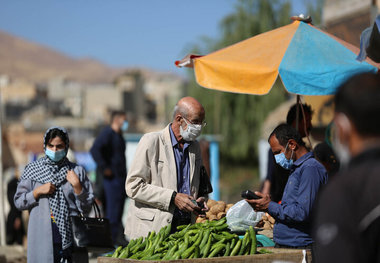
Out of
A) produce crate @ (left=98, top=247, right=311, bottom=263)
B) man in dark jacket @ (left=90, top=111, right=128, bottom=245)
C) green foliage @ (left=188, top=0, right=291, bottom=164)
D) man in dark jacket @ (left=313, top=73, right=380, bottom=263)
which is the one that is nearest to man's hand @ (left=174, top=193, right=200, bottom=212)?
produce crate @ (left=98, top=247, right=311, bottom=263)

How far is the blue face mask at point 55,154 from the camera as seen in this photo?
5141 millimetres

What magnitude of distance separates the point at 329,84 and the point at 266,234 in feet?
4.71

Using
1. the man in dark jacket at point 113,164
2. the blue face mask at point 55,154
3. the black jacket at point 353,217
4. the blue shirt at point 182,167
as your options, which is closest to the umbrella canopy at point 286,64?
the blue shirt at point 182,167

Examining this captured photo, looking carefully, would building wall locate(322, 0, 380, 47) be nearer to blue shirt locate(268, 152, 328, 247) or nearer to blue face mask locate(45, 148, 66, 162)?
blue shirt locate(268, 152, 328, 247)

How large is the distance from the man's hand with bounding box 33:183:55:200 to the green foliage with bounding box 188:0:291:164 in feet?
71.4

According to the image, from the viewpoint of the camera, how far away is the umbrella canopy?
512 cm

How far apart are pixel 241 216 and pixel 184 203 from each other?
1.78ft

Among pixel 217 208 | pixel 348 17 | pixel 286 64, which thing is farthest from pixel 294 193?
pixel 348 17

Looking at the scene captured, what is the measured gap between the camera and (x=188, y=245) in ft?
14.4

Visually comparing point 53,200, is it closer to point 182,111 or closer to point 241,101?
point 182,111

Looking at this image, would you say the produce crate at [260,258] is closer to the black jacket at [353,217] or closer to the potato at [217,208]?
the potato at [217,208]

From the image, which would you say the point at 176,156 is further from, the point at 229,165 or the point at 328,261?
the point at 229,165

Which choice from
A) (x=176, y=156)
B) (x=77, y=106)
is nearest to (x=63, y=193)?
(x=176, y=156)

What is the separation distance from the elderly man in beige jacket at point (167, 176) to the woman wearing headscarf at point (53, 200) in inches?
21.9
